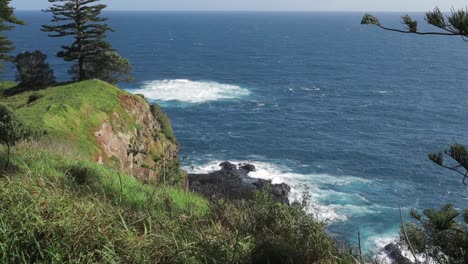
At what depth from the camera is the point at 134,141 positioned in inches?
1388

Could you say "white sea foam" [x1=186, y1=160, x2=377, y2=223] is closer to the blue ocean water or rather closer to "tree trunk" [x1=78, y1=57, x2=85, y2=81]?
the blue ocean water

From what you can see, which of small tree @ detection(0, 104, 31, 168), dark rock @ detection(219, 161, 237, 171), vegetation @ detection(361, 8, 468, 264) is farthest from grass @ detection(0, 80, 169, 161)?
vegetation @ detection(361, 8, 468, 264)

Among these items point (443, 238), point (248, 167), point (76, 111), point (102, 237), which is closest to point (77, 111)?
point (76, 111)

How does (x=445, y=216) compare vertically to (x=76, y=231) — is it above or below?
below

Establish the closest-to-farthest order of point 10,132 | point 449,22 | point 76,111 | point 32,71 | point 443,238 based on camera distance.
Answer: point 449,22, point 443,238, point 10,132, point 76,111, point 32,71

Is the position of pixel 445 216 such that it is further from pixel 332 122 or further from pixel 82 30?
pixel 332 122

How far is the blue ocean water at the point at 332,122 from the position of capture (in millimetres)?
45531

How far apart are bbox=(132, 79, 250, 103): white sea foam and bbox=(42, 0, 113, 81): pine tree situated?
111ft

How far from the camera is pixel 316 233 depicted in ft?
28.1

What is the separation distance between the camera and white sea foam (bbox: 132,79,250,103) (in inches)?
3278

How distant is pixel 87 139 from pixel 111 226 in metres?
24.9

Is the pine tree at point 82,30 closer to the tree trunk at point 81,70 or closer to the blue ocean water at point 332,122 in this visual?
the tree trunk at point 81,70

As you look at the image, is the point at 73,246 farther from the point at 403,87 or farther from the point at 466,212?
the point at 403,87

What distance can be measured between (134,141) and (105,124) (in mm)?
2732
